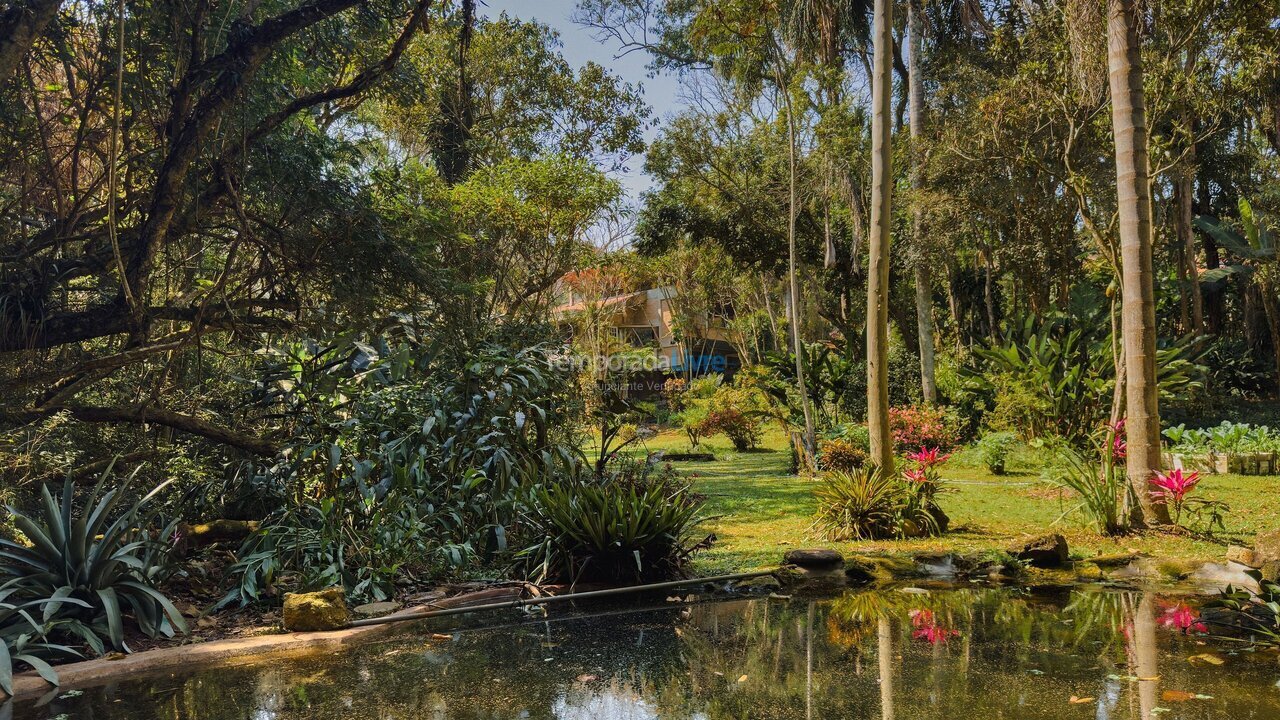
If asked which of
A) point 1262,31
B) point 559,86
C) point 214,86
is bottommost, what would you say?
point 214,86

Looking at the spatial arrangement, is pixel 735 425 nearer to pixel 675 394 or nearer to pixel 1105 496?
pixel 675 394

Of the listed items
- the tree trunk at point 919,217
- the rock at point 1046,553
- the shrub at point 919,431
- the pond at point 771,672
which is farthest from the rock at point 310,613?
the tree trunk at point 919,217

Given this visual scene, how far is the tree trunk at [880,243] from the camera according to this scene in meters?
8.20

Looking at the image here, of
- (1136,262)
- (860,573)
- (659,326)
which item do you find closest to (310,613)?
(860,573)

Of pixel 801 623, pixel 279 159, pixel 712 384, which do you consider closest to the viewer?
pixel 801 623

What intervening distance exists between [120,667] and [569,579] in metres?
2.85

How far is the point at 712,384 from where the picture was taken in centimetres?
2592

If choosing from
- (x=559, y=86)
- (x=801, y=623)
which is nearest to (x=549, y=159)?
(x=559, y=86)

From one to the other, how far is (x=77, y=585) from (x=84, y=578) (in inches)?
2.0

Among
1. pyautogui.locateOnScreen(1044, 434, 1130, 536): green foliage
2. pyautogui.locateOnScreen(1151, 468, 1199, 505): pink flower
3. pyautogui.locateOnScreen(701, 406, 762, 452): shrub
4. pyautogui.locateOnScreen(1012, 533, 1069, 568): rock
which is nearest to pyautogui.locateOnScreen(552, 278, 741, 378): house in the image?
pyautogui.locateOnScreen(701, 406, 762, 452): shrub

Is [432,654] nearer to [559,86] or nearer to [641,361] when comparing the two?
[559,86]

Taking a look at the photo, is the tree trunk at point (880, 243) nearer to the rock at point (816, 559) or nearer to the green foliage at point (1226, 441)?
the rock at point (816, 559)

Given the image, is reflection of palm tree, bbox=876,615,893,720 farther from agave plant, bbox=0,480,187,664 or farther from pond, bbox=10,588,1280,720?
agave plant, bbox=0,480,187,664

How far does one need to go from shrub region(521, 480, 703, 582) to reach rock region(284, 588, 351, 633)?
1483mm
